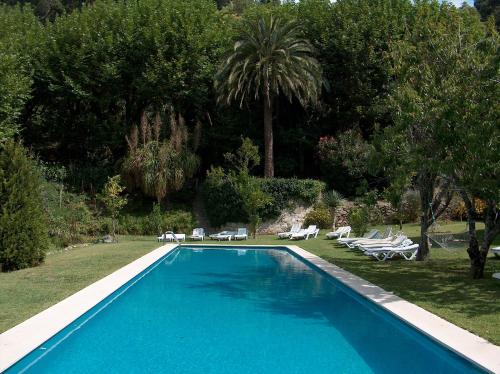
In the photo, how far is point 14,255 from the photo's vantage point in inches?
595

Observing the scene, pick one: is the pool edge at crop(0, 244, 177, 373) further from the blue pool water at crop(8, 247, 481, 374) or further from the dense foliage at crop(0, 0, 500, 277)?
the dense foliage at crop(0, 0, 500, 277)

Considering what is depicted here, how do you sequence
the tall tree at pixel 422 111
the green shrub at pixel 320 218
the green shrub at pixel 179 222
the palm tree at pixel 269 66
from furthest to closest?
1. the green shrub at pixel 179 222
2. the green shrub at pixel 320 218
3. the palm tree at pixel 269 66
4. the tall tree at pixel 422 111

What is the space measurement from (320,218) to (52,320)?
72.5 feet

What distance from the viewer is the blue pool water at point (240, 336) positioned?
290 inches

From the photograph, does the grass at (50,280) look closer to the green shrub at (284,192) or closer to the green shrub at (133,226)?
the green shrub at (133,226)

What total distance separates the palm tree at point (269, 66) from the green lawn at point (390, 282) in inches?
485

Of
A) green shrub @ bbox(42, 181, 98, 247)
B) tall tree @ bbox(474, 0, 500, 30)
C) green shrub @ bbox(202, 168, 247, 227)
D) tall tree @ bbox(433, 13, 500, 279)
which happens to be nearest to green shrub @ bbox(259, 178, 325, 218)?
green shrub @ bbox(202, 168, 247, 227)

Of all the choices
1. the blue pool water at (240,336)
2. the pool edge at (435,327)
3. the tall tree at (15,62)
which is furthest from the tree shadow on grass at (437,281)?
the tall tree at (15,62)

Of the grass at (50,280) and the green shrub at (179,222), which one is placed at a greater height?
the green shrub at (179,222)

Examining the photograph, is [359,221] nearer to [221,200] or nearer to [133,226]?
[221,200]

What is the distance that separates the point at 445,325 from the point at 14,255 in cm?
1226

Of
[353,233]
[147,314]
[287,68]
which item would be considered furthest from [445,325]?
[287,68]

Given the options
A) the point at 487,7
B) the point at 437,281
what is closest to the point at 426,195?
the point at 437,281

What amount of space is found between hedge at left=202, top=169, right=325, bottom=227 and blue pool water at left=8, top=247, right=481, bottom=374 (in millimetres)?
15142
